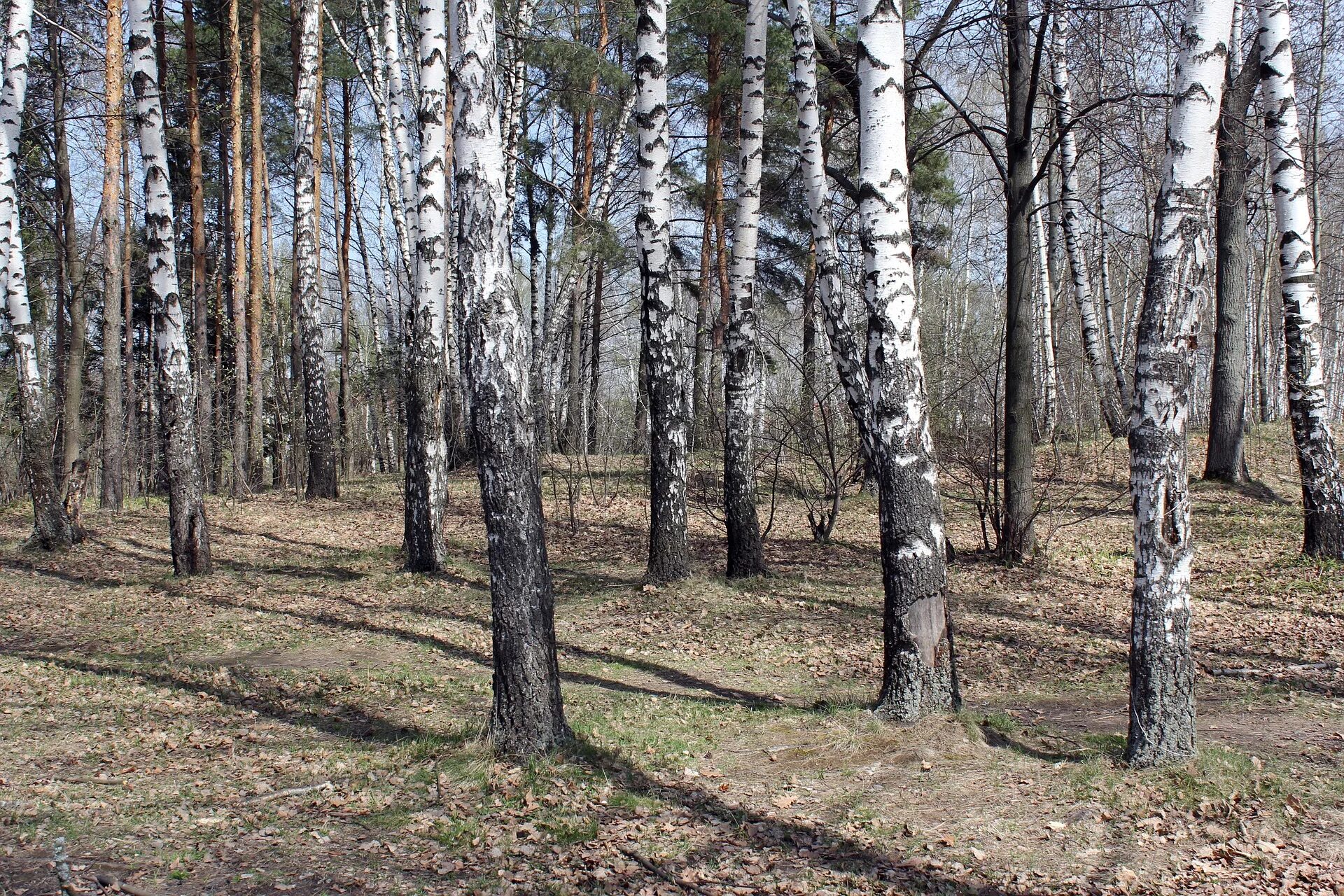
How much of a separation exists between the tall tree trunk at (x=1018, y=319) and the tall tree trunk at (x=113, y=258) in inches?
458

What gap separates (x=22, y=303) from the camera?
10688mm

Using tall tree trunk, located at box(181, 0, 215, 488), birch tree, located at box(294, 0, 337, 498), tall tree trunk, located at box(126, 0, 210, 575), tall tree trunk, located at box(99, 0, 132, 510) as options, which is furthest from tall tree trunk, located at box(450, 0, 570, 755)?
tall tree trunk, located at box(99, 0, 132, 510)

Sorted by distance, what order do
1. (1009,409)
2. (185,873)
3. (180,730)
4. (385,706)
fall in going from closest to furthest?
(185,873) < (180,730) < (385,706) < (1009,409)

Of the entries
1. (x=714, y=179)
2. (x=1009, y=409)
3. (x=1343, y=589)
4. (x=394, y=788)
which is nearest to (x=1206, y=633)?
(x=1343, y=589)

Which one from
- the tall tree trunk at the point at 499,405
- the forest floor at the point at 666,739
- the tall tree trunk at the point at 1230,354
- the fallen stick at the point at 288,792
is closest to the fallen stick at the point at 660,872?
the forest floor at the point at 666,739

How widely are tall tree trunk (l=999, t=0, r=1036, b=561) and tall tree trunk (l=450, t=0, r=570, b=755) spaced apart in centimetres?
641

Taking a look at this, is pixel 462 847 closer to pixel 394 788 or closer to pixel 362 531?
pixel 394 788

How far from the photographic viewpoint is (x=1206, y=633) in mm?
7363

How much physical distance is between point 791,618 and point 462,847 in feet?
15.7

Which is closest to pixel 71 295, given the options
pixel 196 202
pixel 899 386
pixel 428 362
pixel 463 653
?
pixel 196 202

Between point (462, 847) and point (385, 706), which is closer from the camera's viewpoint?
point (462, 847)

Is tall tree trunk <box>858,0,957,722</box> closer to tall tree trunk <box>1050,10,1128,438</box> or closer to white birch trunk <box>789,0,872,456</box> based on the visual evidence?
white birch trunk <box>789,0,872,456</box>

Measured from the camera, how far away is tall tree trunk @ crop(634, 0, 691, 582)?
845cm

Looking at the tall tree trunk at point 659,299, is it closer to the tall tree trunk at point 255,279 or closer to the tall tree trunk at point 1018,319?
the tall tree trunk at point 1018,319
